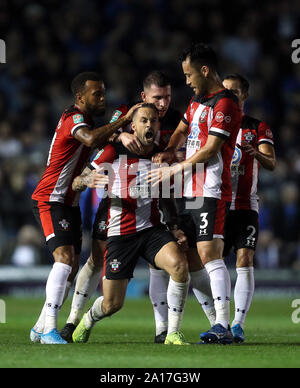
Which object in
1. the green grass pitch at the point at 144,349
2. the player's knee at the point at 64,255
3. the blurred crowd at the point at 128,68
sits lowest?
the green grass pitch at the point at 144,349

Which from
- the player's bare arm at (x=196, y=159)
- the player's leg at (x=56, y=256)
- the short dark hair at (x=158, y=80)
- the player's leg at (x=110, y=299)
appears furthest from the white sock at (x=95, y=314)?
the short dark hair at (x=158, y=80)

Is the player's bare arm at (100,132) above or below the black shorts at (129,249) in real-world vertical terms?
above

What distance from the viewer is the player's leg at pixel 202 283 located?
8.62 metres

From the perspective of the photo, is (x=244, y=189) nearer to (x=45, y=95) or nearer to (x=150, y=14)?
(x=45, y=95)

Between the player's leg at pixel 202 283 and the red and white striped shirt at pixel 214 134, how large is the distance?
0.75 meters

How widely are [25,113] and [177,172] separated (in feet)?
33.5

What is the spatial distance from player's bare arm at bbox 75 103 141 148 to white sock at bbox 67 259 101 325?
1.43 metres

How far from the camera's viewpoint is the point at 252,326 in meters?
10.9

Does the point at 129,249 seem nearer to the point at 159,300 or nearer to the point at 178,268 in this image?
the point at 178,268

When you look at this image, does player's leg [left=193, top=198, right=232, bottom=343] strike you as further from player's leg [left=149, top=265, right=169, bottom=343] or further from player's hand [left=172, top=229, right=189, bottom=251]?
player's leg [left=149, top=265, right=169, bottom=343]

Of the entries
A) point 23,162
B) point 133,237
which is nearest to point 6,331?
point 133,237

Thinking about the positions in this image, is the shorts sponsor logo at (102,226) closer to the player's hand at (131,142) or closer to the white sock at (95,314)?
the white sock at (95,314)

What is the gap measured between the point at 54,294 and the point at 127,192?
114cm
